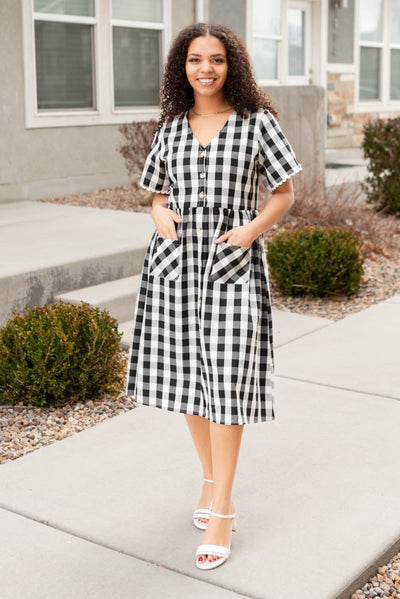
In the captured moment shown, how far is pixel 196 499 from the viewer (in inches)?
120

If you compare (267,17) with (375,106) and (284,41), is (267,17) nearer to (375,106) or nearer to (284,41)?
(284,41)

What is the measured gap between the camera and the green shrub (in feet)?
29.1

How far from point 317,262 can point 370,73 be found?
10023 millimetres

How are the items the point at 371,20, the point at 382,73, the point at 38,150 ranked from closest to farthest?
the point at 38,150 < the point at 371,20 < the point at 382,73

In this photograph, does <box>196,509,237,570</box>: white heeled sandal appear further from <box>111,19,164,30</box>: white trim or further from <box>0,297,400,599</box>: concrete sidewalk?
<box>111,19,164,30</box>: white trim

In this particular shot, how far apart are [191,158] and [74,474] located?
140 cm

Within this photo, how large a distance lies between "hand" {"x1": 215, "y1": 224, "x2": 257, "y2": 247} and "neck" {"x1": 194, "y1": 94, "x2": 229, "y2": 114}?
0.40 m

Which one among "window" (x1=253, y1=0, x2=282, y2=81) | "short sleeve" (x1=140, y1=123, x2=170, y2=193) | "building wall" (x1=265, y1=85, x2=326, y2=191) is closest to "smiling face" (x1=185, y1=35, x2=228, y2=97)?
"short sleeve" (x1=140, y1=123, x2=170, y2=193)

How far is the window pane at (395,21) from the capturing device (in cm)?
1523

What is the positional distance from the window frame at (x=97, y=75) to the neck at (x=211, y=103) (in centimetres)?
633

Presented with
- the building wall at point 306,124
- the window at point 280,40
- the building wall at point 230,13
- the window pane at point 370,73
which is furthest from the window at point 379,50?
the building wall at point 306,124

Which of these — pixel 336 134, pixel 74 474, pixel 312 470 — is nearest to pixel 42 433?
pixel 74 474

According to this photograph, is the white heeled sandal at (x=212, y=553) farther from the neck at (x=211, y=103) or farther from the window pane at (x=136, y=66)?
the window pane at (x=136, y=66)

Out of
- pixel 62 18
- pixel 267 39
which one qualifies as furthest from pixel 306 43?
pixel 62 18
